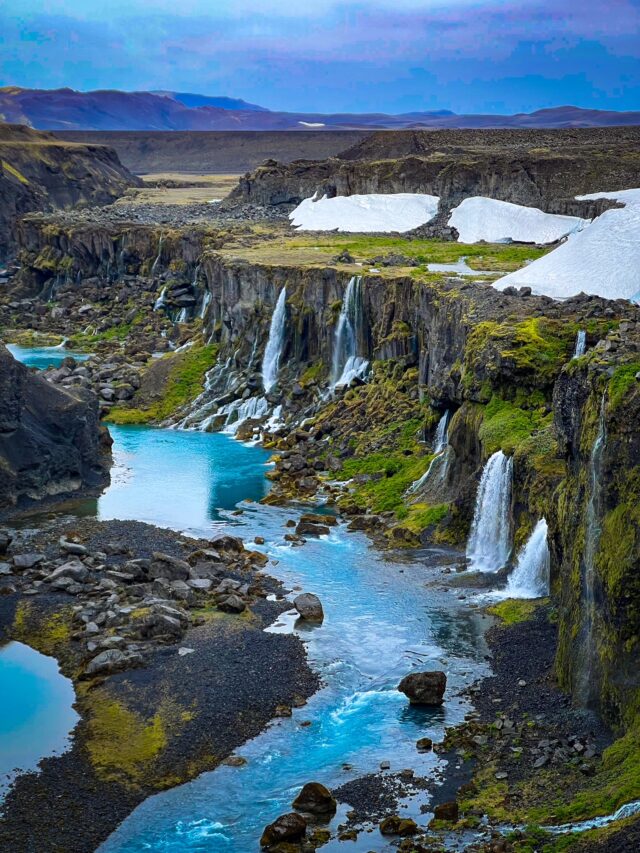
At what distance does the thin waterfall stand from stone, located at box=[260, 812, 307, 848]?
962 centimetres

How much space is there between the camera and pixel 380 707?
3838 cm

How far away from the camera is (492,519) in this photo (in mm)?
51250

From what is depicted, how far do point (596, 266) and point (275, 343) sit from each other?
2474 cm

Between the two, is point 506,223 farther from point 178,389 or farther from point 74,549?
point 74,549

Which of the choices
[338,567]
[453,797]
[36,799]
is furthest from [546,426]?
[36,799]

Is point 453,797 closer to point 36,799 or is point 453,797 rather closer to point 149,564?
point 36,799

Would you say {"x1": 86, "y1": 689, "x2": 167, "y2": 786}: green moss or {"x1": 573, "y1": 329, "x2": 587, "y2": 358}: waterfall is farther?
{"x1": 573, "y1": 329, "x2": 587, "y2": 358}: waterfall

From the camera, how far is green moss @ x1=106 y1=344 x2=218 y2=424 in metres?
84.5


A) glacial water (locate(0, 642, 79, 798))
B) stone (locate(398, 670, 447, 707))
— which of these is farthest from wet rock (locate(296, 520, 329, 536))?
stone (locate(398, 670, 447, 707))

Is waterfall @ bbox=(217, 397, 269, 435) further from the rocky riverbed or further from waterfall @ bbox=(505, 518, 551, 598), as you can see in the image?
waterfall @ bbox=(505, 518, 551, 598)

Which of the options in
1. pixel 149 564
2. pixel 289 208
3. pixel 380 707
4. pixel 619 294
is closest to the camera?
pixel 380 707

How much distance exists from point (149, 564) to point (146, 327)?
58527 millimetres

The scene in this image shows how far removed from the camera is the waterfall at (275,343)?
85.1 metres

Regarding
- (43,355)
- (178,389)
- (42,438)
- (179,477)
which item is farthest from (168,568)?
(43,355)
